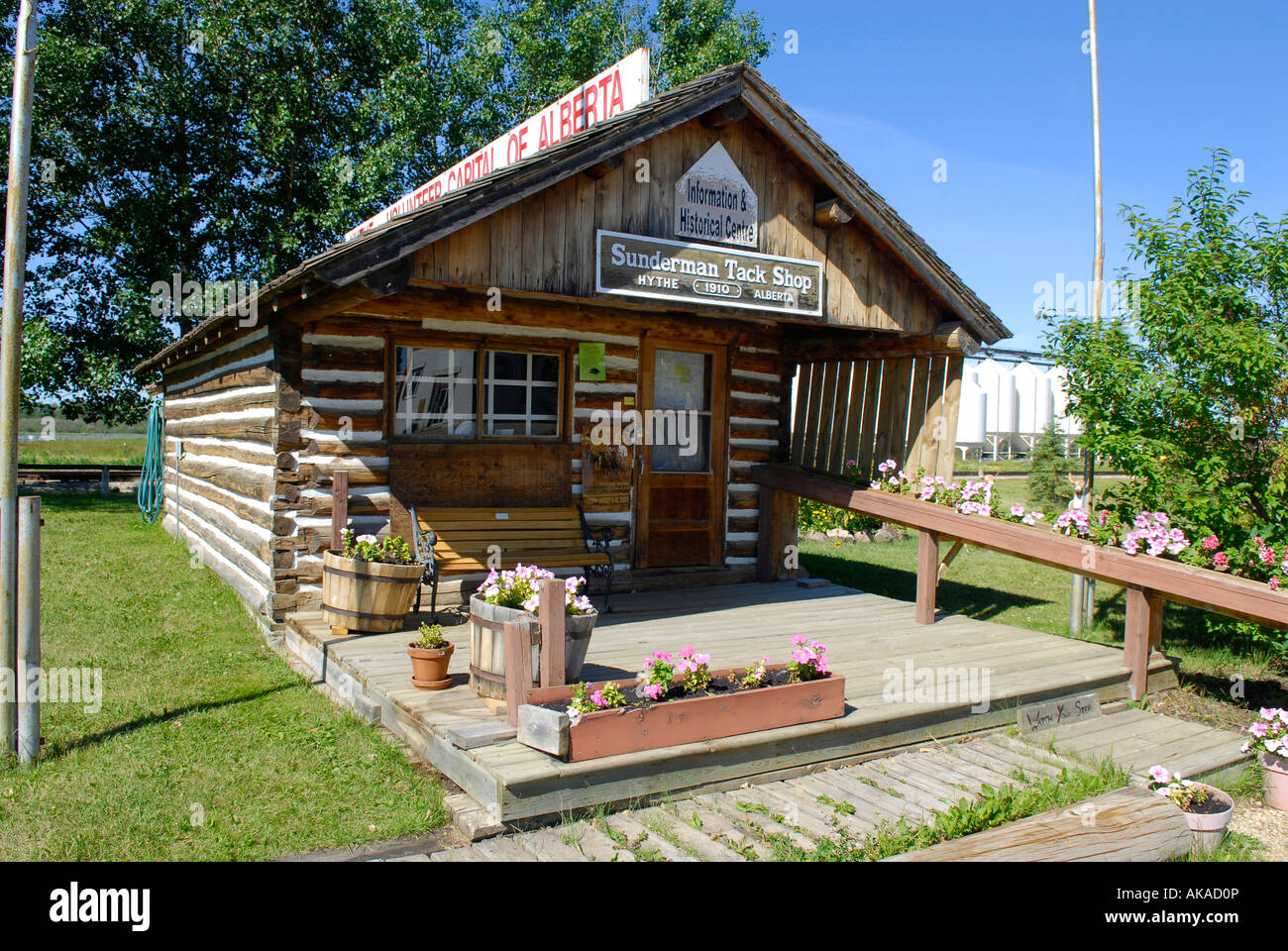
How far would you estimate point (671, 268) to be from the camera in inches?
277

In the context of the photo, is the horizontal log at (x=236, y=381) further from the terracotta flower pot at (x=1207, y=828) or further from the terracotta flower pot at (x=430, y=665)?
the terracotta flower pot at (x=1207, y=828)

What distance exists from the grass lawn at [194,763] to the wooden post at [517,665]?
583 mm

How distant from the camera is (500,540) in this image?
8016 millimetres

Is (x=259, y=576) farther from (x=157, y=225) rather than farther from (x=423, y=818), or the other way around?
(x=157, y=225)

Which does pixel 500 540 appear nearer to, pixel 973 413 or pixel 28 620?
pixel 28 620

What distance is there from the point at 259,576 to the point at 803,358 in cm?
609

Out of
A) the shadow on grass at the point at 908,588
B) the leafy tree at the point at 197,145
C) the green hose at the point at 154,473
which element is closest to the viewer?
the shadow on grass at the point at 908,588

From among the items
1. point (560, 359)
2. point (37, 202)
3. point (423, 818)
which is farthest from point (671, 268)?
point (37, 202)

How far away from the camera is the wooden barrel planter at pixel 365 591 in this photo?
6.80m

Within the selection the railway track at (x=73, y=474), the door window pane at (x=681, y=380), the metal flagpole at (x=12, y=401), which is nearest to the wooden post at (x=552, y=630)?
the metal flagpole at (x=12, y=401)

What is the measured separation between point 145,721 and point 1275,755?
22.9ft

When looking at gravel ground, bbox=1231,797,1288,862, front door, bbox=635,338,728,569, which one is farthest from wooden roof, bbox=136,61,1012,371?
gravel ground, bbox=1231,797,1288,862

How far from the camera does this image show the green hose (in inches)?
605

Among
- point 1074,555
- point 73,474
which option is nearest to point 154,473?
point 73,474
